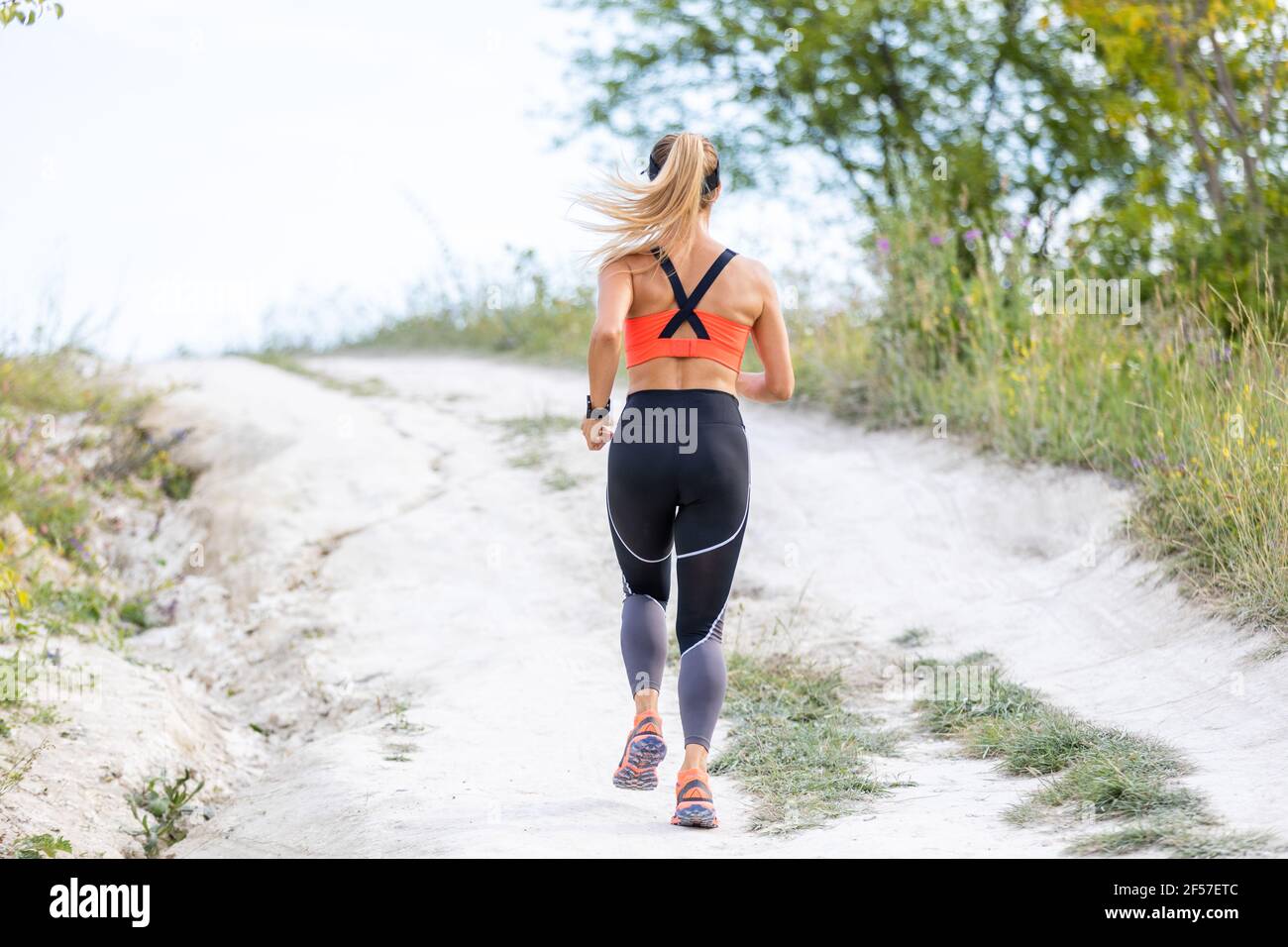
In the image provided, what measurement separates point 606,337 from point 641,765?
4.33 ft

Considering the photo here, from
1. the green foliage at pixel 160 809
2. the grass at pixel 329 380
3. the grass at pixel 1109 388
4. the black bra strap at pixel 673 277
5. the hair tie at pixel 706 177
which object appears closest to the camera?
→ the black bra strap at pixel 673 277

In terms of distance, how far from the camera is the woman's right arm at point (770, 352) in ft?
13.0

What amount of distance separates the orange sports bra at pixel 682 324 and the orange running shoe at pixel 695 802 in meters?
1.29

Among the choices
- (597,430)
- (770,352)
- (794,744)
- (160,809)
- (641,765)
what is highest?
(770,352)

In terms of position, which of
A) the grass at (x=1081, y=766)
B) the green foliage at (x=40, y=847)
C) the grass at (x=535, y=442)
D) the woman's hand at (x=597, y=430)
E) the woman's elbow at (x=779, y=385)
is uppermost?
the woman's elbow at (x=779, y=385)

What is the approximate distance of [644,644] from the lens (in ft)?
12.7

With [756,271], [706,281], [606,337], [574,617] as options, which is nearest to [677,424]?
[606,337]

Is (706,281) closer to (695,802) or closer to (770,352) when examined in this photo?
(770,352)

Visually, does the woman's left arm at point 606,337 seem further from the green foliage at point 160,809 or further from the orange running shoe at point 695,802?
the green foliage at point 160,809

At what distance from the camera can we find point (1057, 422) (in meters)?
7.32

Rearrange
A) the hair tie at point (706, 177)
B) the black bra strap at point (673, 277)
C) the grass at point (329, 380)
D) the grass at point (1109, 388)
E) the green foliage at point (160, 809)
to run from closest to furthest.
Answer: the black bra strap at point (673, 277) < the hair tie at point (706, 177) < the green foliage at point (160, 809) < the grass at point (1109, 388) < the grass at point (329, 380)

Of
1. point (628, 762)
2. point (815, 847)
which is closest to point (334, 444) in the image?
point (628, 762)

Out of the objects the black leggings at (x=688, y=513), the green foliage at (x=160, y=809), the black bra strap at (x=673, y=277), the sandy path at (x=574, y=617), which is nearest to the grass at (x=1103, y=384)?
the sandy path at (x=574, y=617)
